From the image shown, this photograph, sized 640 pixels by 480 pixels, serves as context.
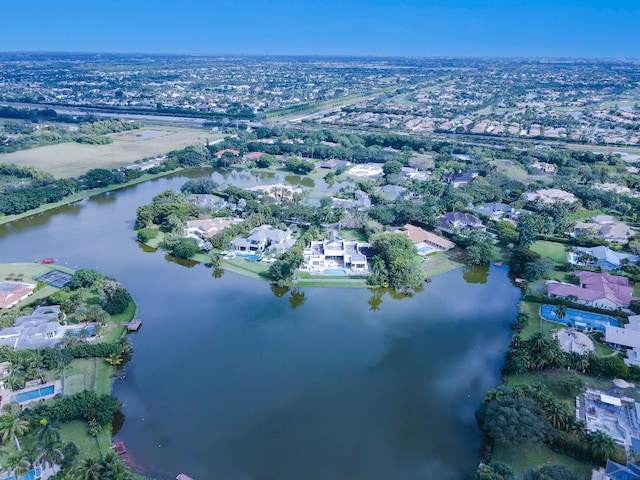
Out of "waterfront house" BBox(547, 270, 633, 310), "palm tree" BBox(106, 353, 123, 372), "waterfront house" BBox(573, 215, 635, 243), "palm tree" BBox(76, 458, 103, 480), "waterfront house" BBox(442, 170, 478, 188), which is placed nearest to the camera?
"palm tree" BBox(76, 458, 103, 480)

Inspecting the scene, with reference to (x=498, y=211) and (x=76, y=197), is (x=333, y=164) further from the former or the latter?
(x=76, y=197)

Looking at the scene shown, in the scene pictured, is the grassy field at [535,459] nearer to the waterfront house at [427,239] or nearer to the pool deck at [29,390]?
the waterfront house at [427,239]

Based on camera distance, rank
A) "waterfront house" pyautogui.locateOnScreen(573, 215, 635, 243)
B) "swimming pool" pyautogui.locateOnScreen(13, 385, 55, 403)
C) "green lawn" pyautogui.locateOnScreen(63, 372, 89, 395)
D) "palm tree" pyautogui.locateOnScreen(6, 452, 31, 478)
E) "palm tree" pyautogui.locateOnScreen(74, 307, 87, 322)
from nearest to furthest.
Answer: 1. "palm tree" pyautogui.locateOnScreen(6, 452, 31, 478)
2. "swimming pool" pyautogui.locateOnScreen(13, 385, 55, 403)
3. "green lawn" pyautogui.locateOnScreen(63, 372, 89, 395)
4. "palm tree" pyautogui.locateOnScreen(74, 307, 87, 322)
5. "waterfront house" pyautogui.locateOnScreen(573, 215, 635, 243)

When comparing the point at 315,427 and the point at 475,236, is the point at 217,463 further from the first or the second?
the point at 475,236

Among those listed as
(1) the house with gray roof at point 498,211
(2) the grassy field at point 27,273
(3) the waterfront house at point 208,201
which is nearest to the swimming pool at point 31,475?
(2) the grassy field at point 27,273

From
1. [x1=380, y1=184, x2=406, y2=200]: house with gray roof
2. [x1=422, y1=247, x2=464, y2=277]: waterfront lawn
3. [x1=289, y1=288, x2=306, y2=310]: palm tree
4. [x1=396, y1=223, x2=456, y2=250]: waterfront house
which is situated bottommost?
[x1=289, y1=288, x2=306, y2=310]: palm tree

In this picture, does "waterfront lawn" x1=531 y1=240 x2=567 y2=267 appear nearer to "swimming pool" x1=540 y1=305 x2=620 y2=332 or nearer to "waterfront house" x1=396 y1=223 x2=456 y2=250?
"waterfront house" x1=396 y1=223 x2=456 y2=250

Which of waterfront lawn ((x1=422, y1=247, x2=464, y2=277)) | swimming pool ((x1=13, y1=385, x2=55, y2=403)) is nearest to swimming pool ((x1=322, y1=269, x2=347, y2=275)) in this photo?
waterfront lawn ((x1=422, y1=247, x2=464, y2=277))
